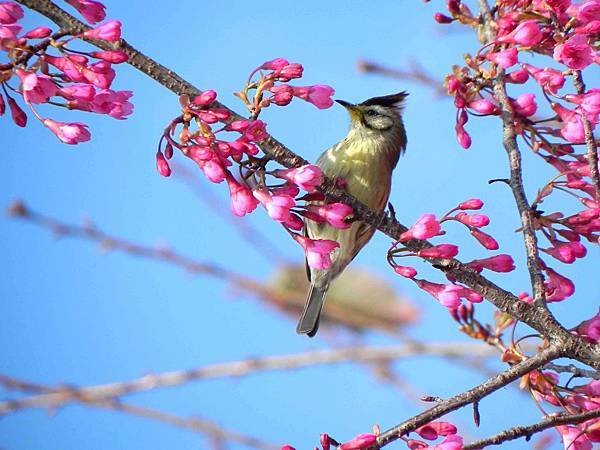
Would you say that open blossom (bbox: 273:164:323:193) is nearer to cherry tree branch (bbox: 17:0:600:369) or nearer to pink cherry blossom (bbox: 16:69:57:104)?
cherry tree branch (bbox: 17:0:600:369)

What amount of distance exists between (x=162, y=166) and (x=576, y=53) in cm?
120

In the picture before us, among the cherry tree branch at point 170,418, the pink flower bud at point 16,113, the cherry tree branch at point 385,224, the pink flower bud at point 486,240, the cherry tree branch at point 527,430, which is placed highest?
the pink flower bud at point 486,240

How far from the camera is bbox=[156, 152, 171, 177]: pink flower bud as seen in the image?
2475 mm

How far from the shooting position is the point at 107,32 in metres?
2.27

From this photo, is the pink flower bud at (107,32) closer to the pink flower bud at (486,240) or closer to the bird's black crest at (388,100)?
the pink flower bud at (486,240)

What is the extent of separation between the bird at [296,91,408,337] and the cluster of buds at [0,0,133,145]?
1813 mm

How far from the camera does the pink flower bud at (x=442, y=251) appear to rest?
2389 millimetres

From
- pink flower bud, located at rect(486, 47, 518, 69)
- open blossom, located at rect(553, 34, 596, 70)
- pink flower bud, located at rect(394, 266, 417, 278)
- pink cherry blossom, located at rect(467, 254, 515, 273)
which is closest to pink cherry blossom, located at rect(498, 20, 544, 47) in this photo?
pink flower bud, located at rect(486, 47, 518, 69)

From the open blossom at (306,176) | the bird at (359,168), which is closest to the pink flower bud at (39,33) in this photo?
the open blossom at (306,176)

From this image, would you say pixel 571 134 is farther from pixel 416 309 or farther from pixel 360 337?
pixel 416 309

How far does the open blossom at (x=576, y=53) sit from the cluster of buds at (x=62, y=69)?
1.21 meters

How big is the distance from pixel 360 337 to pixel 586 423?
4.52 meters

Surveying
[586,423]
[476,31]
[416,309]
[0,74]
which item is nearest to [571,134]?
[476,31]

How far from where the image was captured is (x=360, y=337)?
6961 millimetres
